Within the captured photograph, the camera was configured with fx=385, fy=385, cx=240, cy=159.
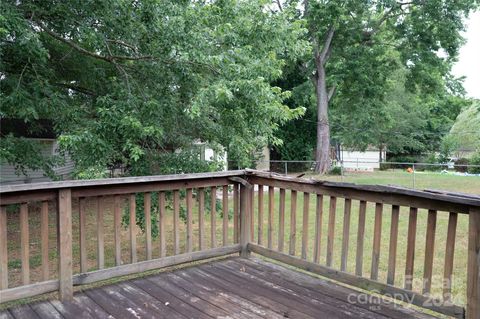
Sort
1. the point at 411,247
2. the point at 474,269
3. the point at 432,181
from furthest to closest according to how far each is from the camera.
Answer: the point at 432,181 → the point at 411,247 → the point at 474,269

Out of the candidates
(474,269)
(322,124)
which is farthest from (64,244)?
(322,124)

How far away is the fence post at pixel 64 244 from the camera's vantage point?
2.73 meters

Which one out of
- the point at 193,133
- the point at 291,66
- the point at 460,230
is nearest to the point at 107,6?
the point at 193,133

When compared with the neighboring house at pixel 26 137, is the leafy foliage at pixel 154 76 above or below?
above

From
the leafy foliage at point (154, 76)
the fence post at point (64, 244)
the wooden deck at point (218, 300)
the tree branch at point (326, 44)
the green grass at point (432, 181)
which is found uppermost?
the tree branch at point (326, 44)

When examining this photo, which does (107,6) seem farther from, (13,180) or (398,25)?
(398,25)

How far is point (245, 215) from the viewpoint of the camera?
12.5 feet

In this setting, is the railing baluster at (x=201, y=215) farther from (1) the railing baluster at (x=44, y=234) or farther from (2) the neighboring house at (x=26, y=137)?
(2) the neighboring house at (x=26, y=137)

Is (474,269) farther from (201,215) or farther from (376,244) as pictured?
(201,215)

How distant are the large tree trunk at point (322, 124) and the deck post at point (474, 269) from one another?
15.2 meters

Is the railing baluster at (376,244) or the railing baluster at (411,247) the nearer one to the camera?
the railing baluster at (411,247)

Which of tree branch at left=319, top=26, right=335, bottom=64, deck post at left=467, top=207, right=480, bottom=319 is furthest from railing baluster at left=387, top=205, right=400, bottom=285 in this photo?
tree branch at left=319, top=26, right=335, bottom=64

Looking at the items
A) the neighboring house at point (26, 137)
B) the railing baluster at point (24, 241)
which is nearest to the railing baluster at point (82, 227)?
the railing baluster at point (24, 241)

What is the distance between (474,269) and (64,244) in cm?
266
